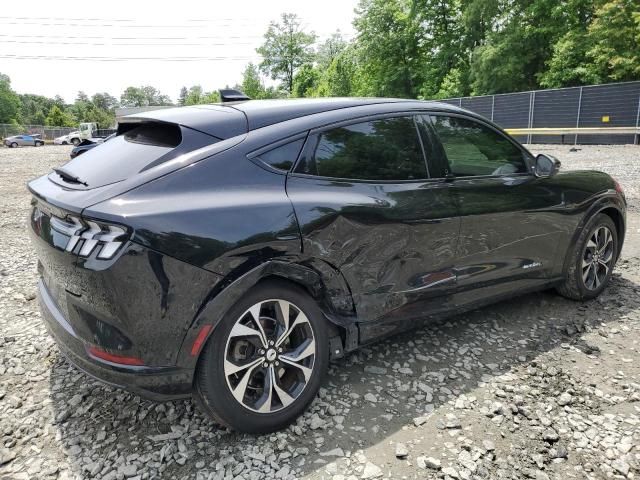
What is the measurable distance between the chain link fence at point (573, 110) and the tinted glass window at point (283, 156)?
2104 cm

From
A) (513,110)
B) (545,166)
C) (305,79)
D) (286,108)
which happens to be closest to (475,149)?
(545,166)

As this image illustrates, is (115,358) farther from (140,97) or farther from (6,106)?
(140,97)

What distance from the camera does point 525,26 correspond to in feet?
103

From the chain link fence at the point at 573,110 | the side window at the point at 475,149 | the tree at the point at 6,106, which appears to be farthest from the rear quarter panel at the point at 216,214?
the tree at the point at 6,106

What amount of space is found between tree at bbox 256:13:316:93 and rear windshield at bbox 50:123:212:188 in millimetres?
65837

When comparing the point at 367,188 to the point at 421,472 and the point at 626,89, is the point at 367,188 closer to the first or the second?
the point at 421,472

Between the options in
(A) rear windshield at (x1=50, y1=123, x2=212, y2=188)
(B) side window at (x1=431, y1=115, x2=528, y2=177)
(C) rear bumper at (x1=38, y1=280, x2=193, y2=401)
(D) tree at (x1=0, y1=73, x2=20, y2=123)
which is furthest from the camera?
(D) tree at (x1=0, y1=73, x2=20, y2=123)

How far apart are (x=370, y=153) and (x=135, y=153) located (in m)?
1.33

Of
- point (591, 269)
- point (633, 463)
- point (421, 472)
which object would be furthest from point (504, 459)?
point (591, 269)

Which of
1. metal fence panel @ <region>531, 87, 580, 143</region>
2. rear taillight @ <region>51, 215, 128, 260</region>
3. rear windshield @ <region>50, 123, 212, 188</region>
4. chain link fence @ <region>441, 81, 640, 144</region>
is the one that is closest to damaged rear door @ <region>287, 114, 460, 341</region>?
rear windshield @ <region>50, 123, 212, 188</region>

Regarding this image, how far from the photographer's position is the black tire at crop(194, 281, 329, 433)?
2.25 m

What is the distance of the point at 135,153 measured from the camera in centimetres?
253

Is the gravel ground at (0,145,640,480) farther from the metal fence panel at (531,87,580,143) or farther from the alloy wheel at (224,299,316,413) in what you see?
the metal fence panel at (531,87,580,143)

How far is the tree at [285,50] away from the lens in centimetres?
6378
